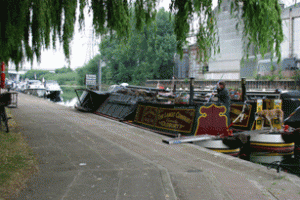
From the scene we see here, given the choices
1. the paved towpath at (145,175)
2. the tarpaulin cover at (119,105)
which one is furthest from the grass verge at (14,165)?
the tarpaulin cover at (119,105)

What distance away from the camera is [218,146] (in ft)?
30.4

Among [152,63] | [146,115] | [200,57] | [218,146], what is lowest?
[218,146]

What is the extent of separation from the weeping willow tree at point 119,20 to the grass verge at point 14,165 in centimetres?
199

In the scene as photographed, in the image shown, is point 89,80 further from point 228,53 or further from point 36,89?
point 228,53

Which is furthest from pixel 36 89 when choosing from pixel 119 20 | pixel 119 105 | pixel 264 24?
pixel 264 24

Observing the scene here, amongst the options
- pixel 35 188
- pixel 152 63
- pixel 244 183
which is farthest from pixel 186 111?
pixel 152 63

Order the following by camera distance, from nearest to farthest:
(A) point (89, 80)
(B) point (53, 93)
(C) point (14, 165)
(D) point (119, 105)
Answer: (C) point (14, 165)
(D) point (119, 105)
(A) point (89, 80)
(B) point (53, 93)

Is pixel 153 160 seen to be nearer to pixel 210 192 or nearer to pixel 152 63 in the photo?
pixel 210 192

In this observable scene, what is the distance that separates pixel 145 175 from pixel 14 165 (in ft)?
7.98

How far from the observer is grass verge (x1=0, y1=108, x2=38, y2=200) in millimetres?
3996

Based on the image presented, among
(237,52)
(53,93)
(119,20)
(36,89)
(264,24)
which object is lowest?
(53,93)

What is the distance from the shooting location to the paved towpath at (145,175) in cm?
402

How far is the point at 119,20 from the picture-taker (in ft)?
17.4

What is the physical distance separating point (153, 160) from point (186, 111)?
4383 mm
